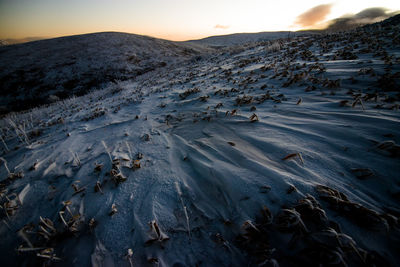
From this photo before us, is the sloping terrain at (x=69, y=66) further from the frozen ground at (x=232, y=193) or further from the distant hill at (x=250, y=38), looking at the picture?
the distant hill at (x=250, y=38)

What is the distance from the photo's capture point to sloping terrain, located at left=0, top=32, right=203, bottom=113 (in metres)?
15.0

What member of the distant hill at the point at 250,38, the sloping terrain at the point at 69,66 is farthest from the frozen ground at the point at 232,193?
the distant hill at the point at 250,38

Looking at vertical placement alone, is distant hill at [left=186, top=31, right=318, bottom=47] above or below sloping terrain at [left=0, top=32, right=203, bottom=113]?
above

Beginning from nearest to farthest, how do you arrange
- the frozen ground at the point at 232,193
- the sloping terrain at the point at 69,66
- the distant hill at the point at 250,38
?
the frozen ground at the point at 232,193 < the sloping terrain at the point at 69,66 < the distant hill at the point at 250,38

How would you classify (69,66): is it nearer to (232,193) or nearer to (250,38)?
(232,193)

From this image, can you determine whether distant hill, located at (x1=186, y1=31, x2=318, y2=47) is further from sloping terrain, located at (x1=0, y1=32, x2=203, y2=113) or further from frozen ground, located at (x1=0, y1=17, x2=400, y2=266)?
frozen ground, located at (x1=0, y1=17, x2=400, y2=266)

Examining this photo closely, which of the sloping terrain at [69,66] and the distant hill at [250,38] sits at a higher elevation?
the distant hill at [250,38]

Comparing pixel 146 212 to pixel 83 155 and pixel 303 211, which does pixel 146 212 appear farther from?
pixel 83 155

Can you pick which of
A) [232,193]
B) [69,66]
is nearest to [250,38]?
[69,66]

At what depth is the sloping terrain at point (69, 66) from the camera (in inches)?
589

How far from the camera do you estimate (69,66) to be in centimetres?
1862

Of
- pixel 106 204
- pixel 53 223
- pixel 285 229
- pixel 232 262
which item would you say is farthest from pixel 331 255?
pixel 53 223

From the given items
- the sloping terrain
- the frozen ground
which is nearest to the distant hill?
the sloping terrain

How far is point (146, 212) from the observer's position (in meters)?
1.46
